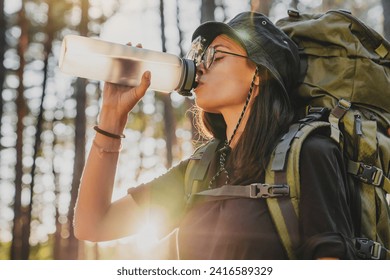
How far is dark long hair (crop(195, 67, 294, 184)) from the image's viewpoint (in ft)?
6.59

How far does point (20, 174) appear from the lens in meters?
15.1

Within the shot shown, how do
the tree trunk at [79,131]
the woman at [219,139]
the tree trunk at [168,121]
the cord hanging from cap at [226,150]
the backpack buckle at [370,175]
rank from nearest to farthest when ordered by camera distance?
1. the backpack buckle at [370,175]
2. the woman at [219,139]
3. the cord hanging from cap at [226,150]
4. the tree trunk at [168,121]
5. the tree trunk at [79,131]

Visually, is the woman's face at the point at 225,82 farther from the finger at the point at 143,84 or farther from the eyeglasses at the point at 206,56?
the finger at the point at 143,84

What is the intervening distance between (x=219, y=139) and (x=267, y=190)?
710mm

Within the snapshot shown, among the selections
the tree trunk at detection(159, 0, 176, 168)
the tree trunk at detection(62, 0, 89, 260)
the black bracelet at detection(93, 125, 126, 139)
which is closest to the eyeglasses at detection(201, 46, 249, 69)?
the black bracelet at detection(93, 125, 126, 139)

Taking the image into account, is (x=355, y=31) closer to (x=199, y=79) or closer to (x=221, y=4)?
(x=199, y=79)

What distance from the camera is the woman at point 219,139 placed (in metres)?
1.97

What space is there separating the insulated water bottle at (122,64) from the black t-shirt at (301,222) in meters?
0.66

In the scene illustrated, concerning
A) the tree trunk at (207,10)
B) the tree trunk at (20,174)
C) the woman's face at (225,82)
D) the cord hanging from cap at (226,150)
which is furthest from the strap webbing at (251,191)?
the tree trunk at (20,174)

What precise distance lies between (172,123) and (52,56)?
4285 millimetres

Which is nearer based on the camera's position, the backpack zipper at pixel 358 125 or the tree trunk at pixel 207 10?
the backpack zipper at pixel 358 125
